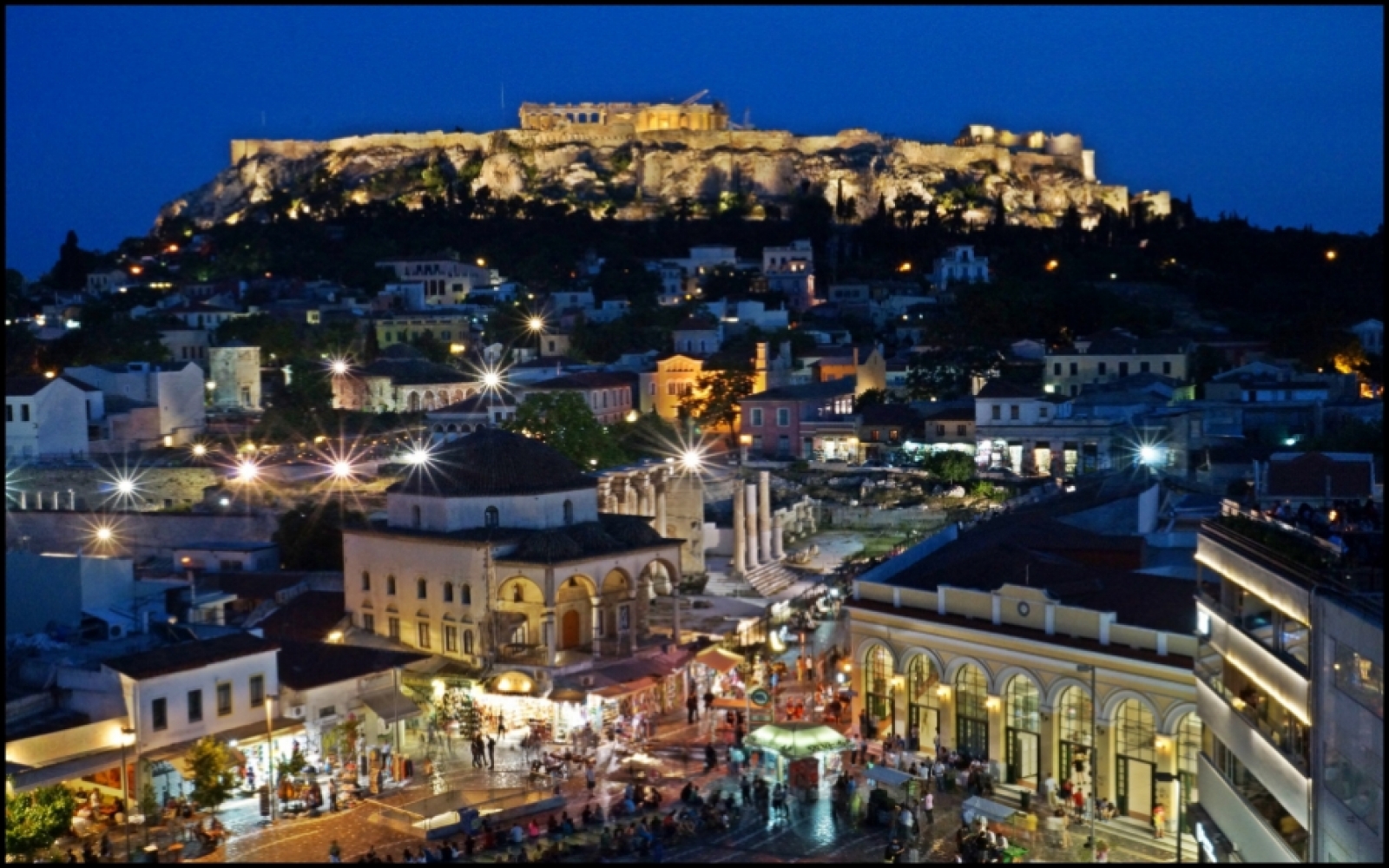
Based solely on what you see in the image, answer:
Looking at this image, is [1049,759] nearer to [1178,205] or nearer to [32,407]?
[32,407]

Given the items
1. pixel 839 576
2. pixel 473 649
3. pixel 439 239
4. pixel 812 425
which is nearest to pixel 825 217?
pixel 439 239

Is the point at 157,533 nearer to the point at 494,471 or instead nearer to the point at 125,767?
the point at 494,471

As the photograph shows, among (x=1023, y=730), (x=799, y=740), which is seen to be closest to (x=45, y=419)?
(x=799, y=740)

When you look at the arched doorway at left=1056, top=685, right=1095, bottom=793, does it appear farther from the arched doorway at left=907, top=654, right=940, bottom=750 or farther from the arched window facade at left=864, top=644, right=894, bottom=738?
the arched window facade at left=864, top=644, right=894, bottom=738

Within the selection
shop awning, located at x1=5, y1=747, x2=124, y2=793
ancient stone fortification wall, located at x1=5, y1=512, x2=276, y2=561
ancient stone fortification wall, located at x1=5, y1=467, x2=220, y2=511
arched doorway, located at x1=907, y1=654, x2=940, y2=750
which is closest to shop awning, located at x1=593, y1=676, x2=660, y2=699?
arched doorway, located at x1=907, y1=654, x2=940, y2=750

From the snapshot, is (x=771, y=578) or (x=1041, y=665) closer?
(x=1041, y=665)

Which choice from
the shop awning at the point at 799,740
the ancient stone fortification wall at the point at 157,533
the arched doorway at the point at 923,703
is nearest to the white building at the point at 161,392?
the ancient stone fortification wall at the point at 157,533

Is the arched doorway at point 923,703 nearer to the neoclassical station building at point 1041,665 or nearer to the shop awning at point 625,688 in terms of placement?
the neoclassical station building at point 1041,665
